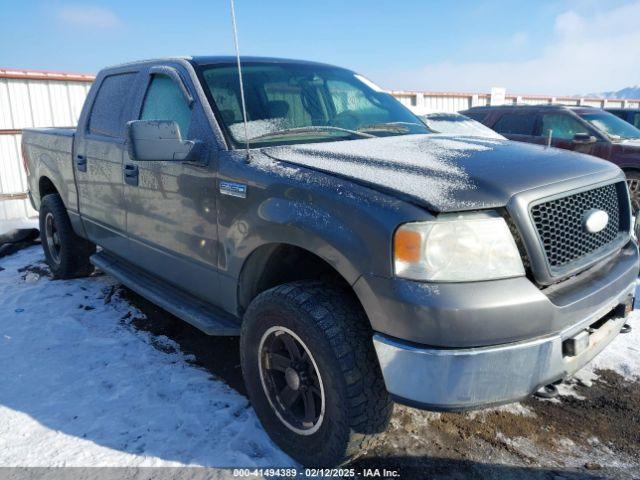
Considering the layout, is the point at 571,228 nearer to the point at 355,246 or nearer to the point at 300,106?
the point at 355,246

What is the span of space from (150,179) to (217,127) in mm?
716

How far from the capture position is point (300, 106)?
3.04m

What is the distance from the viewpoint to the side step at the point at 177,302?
277 cm

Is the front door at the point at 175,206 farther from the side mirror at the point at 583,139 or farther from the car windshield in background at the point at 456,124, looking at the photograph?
the side mirror at the point at 583,139

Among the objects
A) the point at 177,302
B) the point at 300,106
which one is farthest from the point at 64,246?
the point at 300,106

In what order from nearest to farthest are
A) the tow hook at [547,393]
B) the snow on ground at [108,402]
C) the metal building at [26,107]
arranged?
the snow on ground at [108,402], the tow hook at [547,393], the metal building at [26,107]

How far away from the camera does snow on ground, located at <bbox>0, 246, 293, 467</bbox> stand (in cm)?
245

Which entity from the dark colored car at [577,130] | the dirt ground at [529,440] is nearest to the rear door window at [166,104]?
the dirt ground at [529,440]

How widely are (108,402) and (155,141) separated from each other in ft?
4.99

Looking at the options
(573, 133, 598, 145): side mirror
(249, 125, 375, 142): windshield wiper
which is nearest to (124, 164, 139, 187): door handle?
(249, 125, 375, 142): windshield wiper

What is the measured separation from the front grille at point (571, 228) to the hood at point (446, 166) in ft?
0.34

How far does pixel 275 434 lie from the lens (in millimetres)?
2451

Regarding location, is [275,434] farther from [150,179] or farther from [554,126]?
[554,126]

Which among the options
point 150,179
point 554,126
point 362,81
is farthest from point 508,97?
point 150,179
